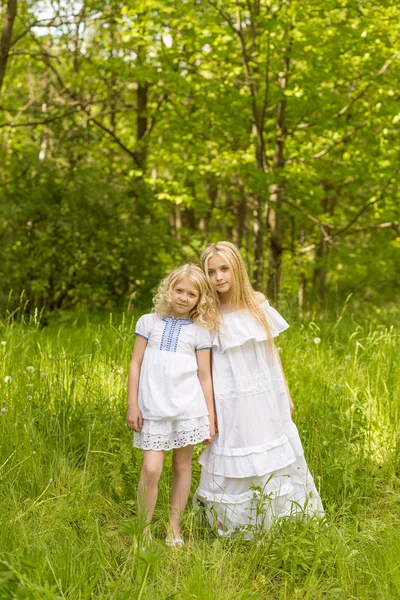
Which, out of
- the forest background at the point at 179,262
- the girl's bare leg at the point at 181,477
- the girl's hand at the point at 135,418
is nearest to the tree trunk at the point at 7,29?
the forest background at the point at 179,262

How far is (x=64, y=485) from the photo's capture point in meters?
3.42

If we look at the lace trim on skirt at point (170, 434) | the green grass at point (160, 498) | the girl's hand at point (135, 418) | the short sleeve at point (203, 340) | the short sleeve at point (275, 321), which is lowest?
the green grass at point (160, 498)

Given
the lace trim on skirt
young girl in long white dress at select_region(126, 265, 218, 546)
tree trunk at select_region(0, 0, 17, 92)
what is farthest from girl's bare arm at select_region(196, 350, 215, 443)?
tree trunk at select_region(0, 0, 17, 92)

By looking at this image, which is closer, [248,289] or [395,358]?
[248,289]

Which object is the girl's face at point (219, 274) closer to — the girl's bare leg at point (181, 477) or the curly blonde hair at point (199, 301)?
the curly blonde hair at point (199, 301)

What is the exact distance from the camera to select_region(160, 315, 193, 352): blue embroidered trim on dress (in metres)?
3.07

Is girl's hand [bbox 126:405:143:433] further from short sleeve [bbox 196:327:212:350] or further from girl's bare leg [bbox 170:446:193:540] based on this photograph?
short sleeve [bbox 196:327:212:350]

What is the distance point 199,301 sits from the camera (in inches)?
124

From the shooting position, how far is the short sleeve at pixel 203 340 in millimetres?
3119

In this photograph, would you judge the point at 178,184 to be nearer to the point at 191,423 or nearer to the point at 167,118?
the point at 167,118

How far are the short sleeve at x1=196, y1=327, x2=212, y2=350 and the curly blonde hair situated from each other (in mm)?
25

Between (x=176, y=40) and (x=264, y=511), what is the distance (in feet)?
25.0

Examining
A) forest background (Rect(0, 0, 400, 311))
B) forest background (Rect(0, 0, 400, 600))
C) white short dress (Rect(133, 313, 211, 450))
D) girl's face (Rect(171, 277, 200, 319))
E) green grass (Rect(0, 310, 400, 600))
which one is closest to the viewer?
green grass (Rect(0, 310, 400, 600))

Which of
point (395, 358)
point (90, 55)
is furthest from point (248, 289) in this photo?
point (90, 55)
